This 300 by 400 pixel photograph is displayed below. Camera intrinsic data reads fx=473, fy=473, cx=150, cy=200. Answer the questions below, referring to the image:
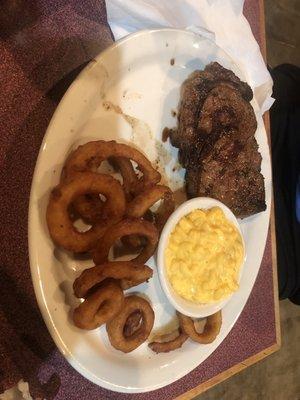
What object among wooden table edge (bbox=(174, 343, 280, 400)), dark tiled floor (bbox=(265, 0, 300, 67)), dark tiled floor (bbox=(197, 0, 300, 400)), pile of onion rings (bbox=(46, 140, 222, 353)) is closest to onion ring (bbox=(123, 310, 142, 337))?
pile of onion rings (bbox=(46, 140, 222, 353))

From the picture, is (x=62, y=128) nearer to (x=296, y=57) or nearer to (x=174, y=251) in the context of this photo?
(x=174, y=251)

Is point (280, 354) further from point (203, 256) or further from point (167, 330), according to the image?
point (203, 256)

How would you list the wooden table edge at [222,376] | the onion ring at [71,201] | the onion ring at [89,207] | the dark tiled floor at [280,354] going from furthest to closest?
the dark tiled floor at [280,354]
the wooden table edge at [222,376]
the onion ring at [89,207]
the onion ring at [71,201]

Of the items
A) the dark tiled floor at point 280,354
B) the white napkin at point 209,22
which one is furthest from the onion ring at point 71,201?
the dark tiled floor at point 280,354

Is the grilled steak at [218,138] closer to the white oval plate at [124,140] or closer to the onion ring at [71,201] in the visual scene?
the white oval plate at [124,140]

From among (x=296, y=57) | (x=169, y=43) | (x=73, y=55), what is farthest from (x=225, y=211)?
(x=296, y=57)

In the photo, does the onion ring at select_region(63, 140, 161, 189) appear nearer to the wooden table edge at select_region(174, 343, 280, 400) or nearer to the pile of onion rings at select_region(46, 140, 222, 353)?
the pile of onion rings at select_region(46, 140, 222, 353)

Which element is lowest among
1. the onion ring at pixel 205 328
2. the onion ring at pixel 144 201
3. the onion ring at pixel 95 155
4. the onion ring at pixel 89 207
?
the onion ring at pixel 205 328
